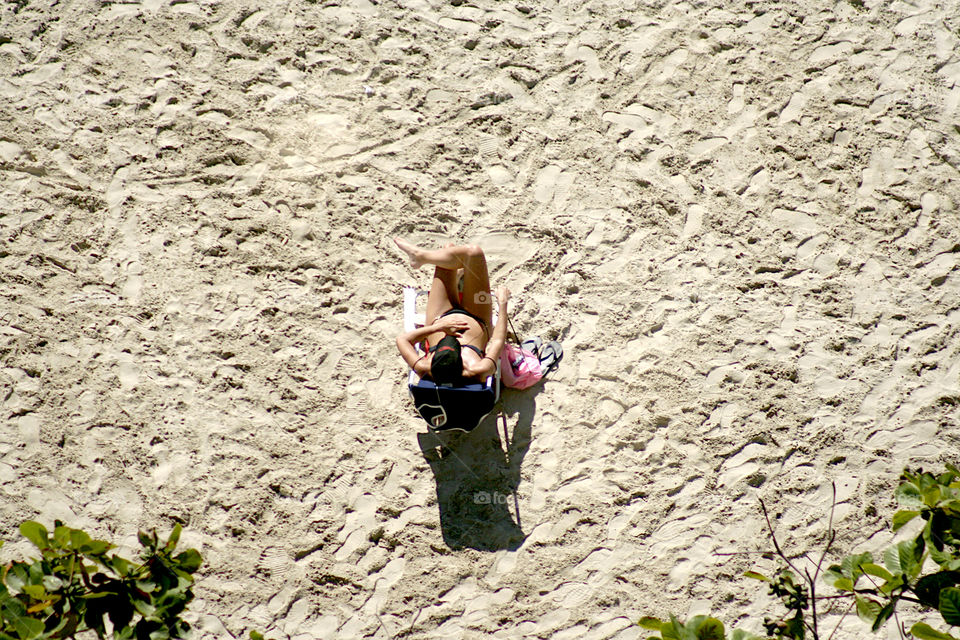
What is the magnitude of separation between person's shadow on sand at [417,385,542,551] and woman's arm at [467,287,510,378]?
0.45 meters

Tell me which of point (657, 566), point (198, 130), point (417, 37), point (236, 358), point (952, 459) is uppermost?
point (417, 37)

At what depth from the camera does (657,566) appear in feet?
10.9

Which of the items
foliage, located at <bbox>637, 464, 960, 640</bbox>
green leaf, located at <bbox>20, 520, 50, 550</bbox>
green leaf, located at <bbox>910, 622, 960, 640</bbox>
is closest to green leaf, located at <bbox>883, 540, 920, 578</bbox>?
foliage, located at <bbox>637, 464, 960, 640</bbox>

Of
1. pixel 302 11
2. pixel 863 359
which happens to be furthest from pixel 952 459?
pixel 302 11

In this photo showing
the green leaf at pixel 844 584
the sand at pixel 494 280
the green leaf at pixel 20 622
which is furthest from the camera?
the sand at pixel 494 280

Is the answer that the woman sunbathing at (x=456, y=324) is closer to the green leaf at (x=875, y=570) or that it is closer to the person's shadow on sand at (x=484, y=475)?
the person's shadow on sand at (x=484, y=475)

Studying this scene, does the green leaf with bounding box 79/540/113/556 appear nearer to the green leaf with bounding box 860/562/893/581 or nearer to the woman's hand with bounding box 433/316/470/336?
the woman's hand with bounding box 433/316/470/336

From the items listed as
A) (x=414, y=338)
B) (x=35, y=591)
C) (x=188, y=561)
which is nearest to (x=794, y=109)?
(x=414, y=338)

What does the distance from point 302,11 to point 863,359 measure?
11.8ft

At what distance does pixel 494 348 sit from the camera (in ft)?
10.3

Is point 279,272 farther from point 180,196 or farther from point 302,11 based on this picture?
point 302,11

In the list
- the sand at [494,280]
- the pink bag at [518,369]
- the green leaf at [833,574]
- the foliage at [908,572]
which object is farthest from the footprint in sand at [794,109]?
the green leaf at [833,574]

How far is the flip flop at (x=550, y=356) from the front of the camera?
11.9 ft

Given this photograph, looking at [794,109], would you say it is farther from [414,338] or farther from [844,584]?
[844,584]
